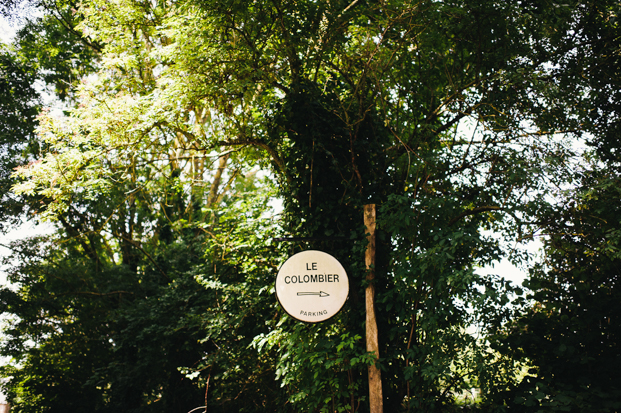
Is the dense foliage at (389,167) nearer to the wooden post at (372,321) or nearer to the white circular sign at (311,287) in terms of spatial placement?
the wooden post at (372,321)

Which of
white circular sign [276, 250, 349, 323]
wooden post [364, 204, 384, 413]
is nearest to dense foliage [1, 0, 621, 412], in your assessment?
wooden post [364, 204, 384, 413]

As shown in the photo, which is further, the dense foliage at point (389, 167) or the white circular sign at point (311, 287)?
the dense foliage at point (389, 167)

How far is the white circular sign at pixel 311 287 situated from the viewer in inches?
140

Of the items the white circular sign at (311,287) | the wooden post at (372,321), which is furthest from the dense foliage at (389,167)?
the white circular sign at (311,287)

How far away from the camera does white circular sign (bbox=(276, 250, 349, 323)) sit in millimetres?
3551

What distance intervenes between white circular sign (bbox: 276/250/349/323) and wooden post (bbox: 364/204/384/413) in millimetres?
442

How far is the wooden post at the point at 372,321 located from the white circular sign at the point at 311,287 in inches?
17.4

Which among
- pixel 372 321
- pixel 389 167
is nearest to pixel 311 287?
pixel 372 321

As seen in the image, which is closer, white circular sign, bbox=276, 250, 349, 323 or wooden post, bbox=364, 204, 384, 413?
white circular sign, bbox=276, 250, 349, 323

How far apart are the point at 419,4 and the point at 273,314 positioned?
152 inches

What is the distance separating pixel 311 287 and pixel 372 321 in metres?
0.71

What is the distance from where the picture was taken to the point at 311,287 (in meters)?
3.61

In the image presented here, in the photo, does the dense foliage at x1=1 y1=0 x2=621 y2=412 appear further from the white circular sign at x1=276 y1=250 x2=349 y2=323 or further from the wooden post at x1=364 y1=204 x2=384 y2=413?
the white circular sign at x1=276 y1=250 x2=349 y2=323

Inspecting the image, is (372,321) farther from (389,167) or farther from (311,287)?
(389,167)
